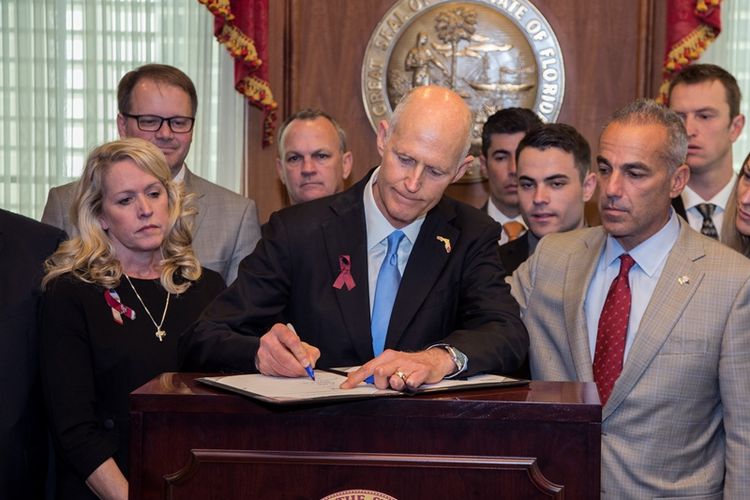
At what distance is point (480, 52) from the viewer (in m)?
6.14

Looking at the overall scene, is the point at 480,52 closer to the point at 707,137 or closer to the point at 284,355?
the point at 707,137

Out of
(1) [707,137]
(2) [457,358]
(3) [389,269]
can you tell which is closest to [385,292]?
(3) [389,269]

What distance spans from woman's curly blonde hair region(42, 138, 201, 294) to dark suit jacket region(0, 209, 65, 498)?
0.16 m

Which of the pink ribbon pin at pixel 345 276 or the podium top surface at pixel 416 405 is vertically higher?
the pink ribbon pin at pixel 345 276

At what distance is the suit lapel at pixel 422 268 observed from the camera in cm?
263

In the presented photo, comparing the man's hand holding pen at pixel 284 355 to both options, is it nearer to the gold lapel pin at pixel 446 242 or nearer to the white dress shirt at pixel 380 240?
the white dress shirt at pixel 380 240

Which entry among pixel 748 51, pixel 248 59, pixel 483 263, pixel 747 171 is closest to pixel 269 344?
pixel 483 263

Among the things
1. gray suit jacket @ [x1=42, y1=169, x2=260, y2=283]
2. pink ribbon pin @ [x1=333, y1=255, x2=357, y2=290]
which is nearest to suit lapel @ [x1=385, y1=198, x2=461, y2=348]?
pink ribbon pin @ [x1=333, y1=255, x2=357, y2=290]

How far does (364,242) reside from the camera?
274 cm

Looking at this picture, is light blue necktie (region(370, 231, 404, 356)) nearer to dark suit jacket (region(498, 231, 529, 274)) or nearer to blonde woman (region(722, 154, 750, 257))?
blonde woman (region(722, 154, 750, 257))

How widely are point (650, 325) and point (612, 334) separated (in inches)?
4.8

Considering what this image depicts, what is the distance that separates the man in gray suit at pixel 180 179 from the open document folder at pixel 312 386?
5.89 ft

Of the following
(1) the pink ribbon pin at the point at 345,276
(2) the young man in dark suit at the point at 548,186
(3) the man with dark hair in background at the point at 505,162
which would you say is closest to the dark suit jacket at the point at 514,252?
(2) the young man in dark suit at the point at 548,186

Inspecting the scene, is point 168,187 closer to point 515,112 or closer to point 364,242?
point 364,242
